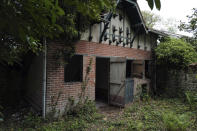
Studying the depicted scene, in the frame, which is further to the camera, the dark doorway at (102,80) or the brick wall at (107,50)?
the dark doorway at (102,80)

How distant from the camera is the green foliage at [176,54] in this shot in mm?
8109

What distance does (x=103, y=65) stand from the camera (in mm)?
8781

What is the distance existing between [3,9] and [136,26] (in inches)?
309

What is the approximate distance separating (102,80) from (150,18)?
20.5 m

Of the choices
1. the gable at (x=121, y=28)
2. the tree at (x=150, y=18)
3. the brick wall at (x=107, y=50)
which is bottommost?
the brick wall at (x=107, y=50)

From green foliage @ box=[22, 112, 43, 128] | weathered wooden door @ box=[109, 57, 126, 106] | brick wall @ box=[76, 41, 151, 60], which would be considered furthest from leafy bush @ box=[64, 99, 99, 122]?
brick wall @ box=[76, 41, 151, 60]

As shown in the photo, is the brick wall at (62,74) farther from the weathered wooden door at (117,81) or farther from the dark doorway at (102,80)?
the dark doorway at (102,80)

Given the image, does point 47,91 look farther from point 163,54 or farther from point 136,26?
point 163,54

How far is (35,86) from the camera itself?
19.7 ft

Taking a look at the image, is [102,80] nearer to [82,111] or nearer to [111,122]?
[82,111]

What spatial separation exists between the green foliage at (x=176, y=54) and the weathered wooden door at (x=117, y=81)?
3438 millimetres

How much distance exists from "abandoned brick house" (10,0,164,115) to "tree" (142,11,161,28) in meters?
15.7

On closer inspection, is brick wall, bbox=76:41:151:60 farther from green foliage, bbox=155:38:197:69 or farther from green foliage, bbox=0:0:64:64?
green foliage, bbox=0:0:64:64

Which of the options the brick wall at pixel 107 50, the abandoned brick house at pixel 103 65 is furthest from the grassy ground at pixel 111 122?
the brick wall at pixel 107 50
